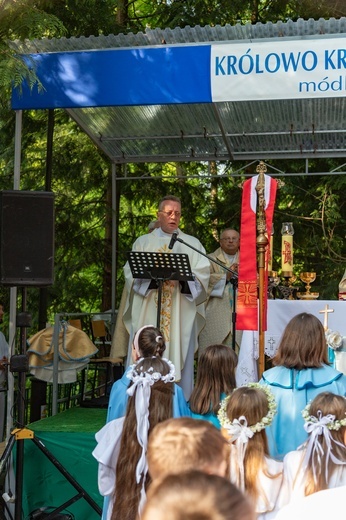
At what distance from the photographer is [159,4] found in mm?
12508

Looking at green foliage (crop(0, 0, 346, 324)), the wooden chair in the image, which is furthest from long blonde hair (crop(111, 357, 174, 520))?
green foliage (crop(0, 0, 346, 324))

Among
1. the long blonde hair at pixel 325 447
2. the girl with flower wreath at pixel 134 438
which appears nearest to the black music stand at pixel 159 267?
the girl with flower wreath at pixel 134 438

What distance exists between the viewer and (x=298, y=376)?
15.0ft

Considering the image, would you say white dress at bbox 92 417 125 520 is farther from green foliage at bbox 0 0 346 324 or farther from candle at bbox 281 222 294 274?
green foliage at bbox 0 0 346 324

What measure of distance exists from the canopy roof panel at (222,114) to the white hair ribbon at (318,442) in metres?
3.46

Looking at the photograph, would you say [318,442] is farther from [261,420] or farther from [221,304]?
[221,304]

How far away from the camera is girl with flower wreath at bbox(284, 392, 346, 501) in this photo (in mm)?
3340

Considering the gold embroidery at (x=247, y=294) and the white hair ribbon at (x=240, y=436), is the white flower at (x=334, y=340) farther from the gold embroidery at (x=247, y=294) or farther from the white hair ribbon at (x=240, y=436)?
the white hair ribbon at (x=240, y=436)

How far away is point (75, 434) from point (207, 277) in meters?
2.24

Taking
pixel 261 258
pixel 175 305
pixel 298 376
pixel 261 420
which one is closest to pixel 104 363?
pixel 175 305

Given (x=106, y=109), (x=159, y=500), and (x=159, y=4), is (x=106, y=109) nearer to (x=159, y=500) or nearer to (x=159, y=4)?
(x=159, y=4)

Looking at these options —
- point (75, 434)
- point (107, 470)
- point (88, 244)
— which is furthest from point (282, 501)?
point (88, 244)

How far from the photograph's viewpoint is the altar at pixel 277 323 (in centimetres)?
710

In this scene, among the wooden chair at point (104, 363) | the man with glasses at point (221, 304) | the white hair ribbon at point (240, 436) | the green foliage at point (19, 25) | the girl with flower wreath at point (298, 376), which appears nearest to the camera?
the white hair ribbon at point (240, 436)
